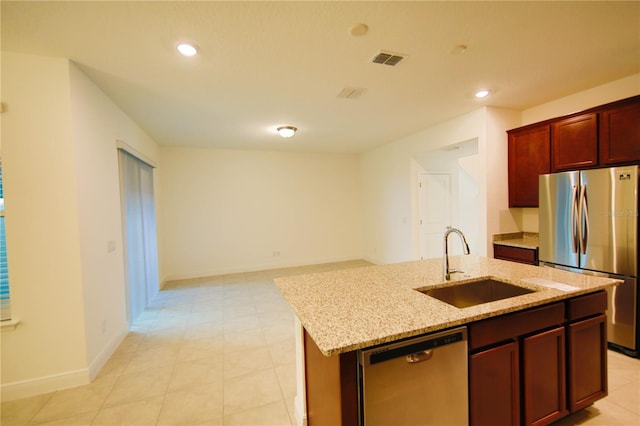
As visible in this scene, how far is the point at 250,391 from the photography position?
2133mm

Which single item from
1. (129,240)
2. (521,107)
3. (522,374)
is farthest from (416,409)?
(521,107)

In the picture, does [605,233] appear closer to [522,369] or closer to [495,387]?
[522,369]

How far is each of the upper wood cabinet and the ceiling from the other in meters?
0.38

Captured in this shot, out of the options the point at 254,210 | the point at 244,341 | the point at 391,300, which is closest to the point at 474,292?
→ the point at 391,300

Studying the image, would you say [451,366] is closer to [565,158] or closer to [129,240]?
[565,158]

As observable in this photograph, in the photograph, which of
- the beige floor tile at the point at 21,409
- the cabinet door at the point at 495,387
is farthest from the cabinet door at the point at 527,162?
the beige floor tile at the point at 21,409

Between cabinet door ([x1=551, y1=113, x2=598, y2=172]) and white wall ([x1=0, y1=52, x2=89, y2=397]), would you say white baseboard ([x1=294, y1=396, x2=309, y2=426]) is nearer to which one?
white wall ([x1=0, y1=52, x2=89, y2=397])

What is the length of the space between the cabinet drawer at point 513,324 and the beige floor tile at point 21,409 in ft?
9.59

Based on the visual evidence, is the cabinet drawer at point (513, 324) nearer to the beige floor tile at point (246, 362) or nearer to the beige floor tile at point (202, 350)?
the beige floor tile at point (246, 362)

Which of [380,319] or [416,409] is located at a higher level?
[380,319]

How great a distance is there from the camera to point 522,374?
1453 mm

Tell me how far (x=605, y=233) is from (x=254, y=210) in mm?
5293

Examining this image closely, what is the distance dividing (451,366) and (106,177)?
3310 millimetres

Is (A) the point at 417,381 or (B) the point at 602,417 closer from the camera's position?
(A) the point at 417,381
